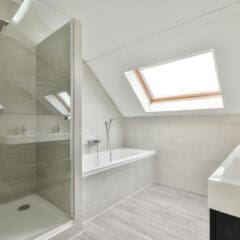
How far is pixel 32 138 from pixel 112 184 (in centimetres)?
124

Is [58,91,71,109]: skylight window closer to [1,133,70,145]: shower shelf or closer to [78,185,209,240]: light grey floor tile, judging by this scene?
[1,133,70,145]: shower shelf

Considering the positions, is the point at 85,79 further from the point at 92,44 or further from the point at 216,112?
the point at 216,112

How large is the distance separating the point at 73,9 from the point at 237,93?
2276 mm

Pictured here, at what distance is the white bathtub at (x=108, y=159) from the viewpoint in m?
2.16

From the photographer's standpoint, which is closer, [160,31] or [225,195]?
[225,195]

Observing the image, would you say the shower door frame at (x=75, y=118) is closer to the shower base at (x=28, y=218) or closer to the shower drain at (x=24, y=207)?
the shower base at (x=28, y=218)

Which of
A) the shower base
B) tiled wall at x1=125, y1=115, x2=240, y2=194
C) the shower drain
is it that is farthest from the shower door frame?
tiled wall at x1=125, y1=115, x2=240, y2=194

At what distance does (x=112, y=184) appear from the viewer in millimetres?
2213

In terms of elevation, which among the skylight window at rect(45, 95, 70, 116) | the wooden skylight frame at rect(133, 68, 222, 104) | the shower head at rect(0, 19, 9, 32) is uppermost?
the shower head at rect(0, 19, 9, 32)

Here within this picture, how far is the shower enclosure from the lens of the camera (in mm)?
1800

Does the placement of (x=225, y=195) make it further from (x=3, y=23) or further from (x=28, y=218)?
(x=3, y=23)

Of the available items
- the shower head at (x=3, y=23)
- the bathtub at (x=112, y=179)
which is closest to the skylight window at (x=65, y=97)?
the bathtub at (x=112, y=179)

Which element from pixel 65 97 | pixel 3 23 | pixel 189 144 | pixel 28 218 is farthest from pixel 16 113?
pixel 189 144

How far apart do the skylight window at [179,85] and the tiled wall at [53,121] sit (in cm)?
114
